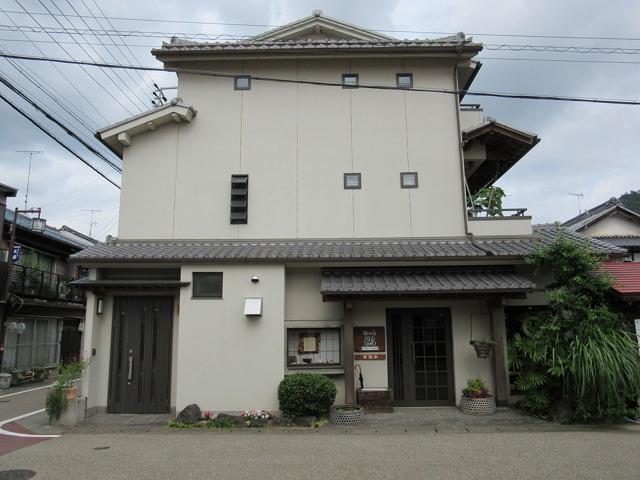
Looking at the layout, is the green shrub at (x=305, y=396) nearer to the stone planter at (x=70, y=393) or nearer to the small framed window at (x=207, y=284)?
the small framed window at (x=207, y=284)

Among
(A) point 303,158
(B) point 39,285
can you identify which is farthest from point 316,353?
(B) point 39,285

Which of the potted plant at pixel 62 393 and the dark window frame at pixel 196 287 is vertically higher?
the dark window frame at pixel 196 287

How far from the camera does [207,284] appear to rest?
34.0 feet

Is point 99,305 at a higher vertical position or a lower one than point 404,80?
lower

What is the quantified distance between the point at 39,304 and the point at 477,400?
711 inches

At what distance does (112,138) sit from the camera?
1179 cm

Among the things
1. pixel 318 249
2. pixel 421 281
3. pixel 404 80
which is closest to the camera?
pixel 421 281

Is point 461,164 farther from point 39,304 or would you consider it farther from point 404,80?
point 39,304

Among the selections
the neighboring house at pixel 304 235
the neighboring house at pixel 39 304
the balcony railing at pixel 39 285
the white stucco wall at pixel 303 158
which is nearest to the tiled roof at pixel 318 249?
the neighboring house at pixel 304 235

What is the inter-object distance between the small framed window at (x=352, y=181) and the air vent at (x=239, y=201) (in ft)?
8.22

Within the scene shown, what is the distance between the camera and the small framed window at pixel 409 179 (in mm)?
11711

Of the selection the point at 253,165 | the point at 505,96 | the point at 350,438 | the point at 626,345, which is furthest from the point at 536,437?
the point at 253,165

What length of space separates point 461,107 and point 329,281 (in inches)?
258

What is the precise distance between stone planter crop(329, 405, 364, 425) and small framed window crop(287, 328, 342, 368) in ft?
4.20
